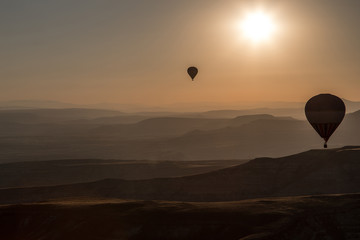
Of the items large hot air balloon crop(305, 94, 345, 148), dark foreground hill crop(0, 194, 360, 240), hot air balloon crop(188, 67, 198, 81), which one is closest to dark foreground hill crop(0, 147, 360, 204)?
dark foreground hill crop(0, 194, 360, 240)

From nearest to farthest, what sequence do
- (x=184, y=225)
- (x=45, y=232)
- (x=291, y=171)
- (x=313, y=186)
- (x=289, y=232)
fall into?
(x=289, y=232) < (x=184, y=225) < (x=45, y=232) < (x=313, y=186) < (x=291, y=171)

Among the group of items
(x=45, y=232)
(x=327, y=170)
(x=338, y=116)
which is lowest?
(x=45, y=232)

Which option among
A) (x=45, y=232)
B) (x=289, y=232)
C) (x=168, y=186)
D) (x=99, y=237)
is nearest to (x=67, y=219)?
(x=45, y=232)

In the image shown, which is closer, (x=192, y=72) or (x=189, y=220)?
(x=189, y=220)

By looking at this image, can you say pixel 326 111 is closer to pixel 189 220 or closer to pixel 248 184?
pixel 189 220

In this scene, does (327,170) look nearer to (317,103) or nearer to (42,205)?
(317,103)

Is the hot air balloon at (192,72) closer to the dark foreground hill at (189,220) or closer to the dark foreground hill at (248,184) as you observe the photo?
the dark foreground hill at (189,220)

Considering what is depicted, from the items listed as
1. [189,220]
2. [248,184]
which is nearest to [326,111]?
[189,220]
